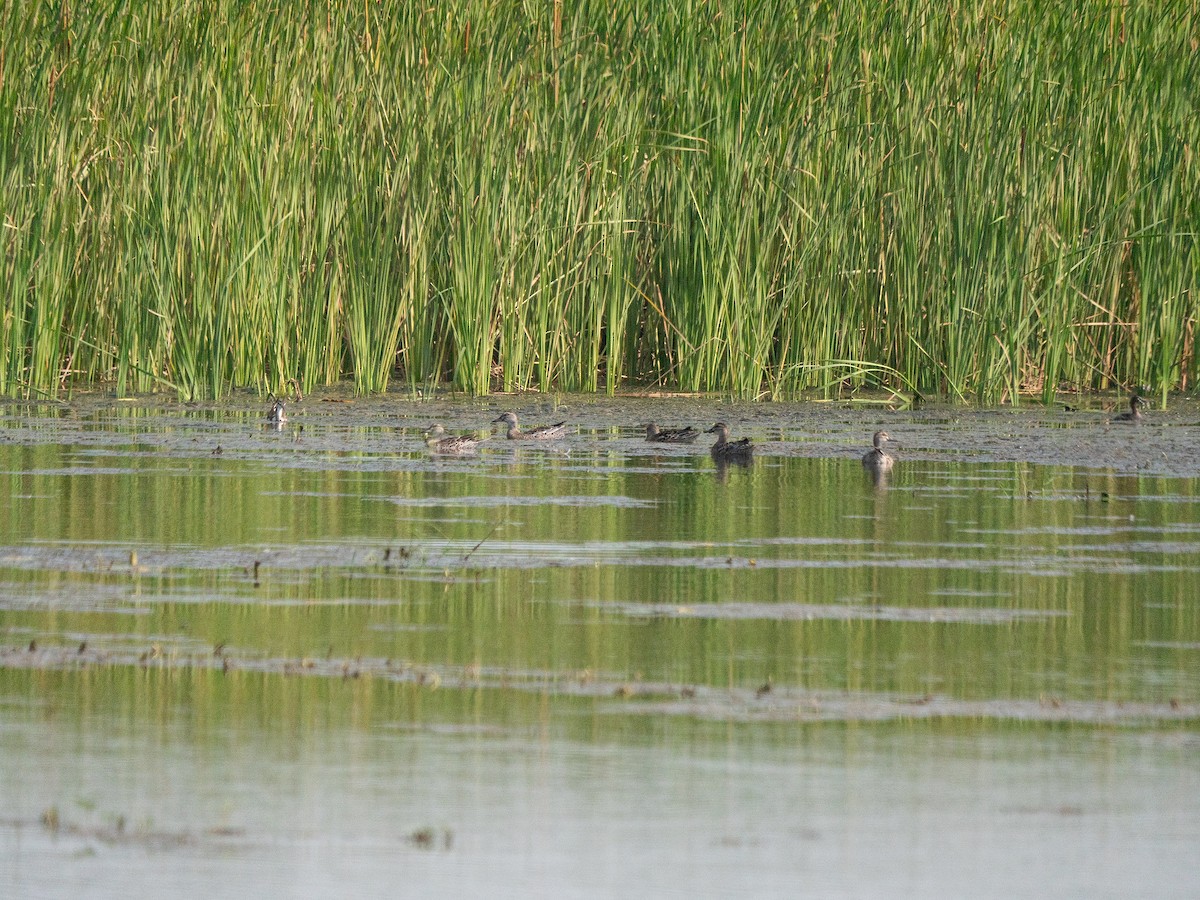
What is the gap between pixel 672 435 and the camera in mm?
11320

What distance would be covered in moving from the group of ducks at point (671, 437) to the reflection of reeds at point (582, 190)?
872 millimetres

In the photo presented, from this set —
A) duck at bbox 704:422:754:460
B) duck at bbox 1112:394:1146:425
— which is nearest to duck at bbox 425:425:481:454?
duck at bbox 704:422:754:460

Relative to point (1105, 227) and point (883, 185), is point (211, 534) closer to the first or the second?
point (883, 185)

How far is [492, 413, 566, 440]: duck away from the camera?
11.1 meters

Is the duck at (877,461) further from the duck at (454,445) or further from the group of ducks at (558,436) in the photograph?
the duck at (454,445)

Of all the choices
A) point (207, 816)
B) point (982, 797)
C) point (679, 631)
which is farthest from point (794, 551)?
point (207, 816)

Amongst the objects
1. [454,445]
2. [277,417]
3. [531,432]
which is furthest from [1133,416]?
[277,417]

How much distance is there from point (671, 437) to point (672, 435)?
27mm

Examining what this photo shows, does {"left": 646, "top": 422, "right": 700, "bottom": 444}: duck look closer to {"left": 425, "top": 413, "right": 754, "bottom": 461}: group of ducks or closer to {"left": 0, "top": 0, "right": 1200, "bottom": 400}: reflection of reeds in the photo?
{"left": 425, "top": 413, "right": 754, "bottom": 461}: group of ducks

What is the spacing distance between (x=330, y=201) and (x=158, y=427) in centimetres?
200

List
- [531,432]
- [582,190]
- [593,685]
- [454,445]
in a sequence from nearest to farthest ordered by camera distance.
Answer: [593,685] → [454,445] → [531,432] → [582,190]

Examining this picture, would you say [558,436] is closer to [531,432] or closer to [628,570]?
[531,432]

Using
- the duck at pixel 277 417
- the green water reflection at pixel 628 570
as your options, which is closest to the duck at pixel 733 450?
the green water reflection at pixel 628 570

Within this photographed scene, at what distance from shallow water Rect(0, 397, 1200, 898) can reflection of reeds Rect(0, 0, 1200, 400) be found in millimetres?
3110
